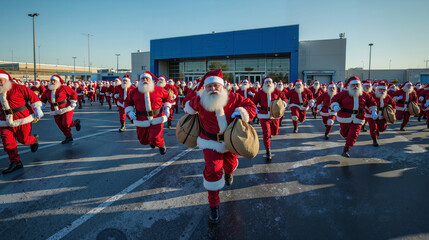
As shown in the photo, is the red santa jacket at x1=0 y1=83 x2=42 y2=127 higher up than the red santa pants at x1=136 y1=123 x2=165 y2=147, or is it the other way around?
the red santa jacket at x1=0 y1=83 x2=42 y2=127

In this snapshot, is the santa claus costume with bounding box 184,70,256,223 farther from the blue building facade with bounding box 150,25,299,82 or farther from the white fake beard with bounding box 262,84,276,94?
the blue building facade with bounding box 150,25,299,82

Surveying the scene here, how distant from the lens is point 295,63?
2633 centimetres

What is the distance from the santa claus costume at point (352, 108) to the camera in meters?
5.46

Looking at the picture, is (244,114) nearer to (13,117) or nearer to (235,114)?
(235,114)

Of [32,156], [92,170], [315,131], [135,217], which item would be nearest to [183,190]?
[135,217]

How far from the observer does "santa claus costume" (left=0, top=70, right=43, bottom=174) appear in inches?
177

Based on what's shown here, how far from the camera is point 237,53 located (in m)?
28.5

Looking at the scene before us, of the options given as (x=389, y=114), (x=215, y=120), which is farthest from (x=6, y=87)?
(x=389, y=114)

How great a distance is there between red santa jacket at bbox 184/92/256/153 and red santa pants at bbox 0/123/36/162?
384cm

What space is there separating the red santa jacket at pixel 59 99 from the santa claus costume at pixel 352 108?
24.1 ft

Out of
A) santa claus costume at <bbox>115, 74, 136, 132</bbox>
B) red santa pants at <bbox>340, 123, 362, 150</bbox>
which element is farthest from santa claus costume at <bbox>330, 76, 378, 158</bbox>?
santa claus costume at <bbox>115, 74, 136, 132</bbox>

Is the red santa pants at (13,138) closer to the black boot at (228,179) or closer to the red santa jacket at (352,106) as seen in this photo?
the black boot at (228,179)

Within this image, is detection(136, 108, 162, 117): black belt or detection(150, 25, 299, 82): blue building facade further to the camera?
detection(150, 25, 299, 82): blue building facade

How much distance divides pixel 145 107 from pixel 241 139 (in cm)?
317
